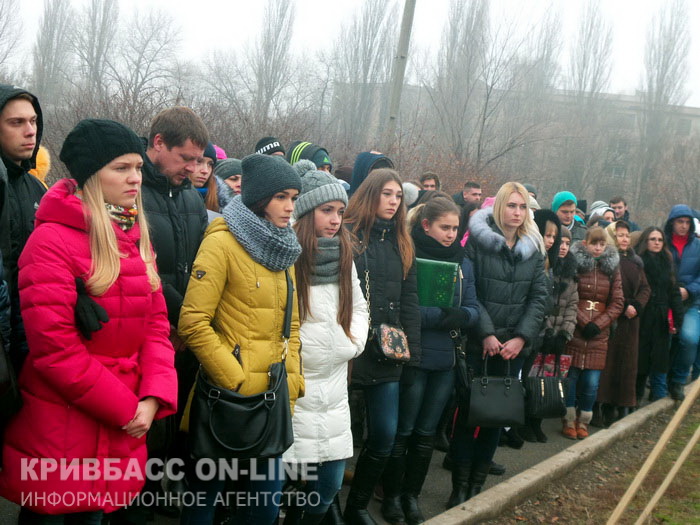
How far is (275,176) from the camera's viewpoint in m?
3.65

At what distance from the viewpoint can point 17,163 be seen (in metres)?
3.22

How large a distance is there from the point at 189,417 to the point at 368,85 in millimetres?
28908

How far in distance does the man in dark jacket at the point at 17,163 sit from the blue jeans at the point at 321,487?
1922 millimetres

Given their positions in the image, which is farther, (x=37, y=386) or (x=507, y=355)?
(x=507, y=355)

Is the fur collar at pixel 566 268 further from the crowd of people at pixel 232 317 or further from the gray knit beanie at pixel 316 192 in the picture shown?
the gray knit beanie at pixel 316 192

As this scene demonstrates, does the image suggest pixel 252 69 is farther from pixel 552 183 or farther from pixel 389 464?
pixel 389 464

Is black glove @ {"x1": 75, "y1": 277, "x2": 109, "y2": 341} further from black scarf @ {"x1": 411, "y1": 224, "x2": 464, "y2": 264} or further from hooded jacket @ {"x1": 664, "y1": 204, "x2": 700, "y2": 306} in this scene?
hooded jacket @ {"x1": 664, "y1": 204, "x2": 700, "y2": 306}

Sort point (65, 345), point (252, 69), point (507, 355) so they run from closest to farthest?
point (65, 345) → point (507, 355) → point (252, 69)

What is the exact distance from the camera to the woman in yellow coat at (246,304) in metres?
3.38

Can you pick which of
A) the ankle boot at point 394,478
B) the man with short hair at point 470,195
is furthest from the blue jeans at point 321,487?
the man with short hair at point 470,195

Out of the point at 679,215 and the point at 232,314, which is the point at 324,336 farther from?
the point at 679,215

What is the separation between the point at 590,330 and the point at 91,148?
563 centimetres

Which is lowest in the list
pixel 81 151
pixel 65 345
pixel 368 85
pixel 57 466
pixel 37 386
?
pixel 57 466

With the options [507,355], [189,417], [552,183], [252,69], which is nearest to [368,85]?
[252,69]
